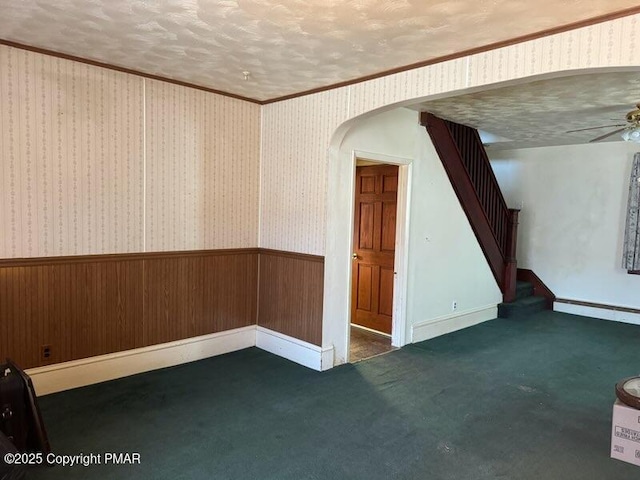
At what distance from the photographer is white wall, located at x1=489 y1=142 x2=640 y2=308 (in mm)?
6168

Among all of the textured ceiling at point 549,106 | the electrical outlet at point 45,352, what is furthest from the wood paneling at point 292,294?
the textured ceiling at point 549,106

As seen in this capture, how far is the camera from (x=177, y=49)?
297 centimetres

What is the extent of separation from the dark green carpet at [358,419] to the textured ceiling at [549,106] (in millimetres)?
2495

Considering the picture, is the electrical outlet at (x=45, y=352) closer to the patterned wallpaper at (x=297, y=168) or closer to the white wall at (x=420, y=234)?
the patterned wallpaper at (x=297, y=168)

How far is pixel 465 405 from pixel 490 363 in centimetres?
110

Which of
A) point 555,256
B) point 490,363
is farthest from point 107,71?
point 555,256

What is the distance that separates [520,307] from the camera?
6184 millimetres

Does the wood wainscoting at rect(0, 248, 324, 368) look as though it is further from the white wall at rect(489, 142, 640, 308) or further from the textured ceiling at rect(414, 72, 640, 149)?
the white wall at rect(489, 142, 640, 308)

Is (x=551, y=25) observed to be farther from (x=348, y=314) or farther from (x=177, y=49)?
(x=348, y=314)

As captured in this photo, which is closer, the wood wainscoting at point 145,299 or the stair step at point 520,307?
the wood wainscoting at point 145,299

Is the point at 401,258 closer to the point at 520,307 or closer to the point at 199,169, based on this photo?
the point at 199,169

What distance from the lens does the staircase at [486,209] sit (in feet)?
16.9

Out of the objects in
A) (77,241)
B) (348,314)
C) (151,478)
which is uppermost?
(77,241)

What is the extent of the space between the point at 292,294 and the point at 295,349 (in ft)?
1.70
